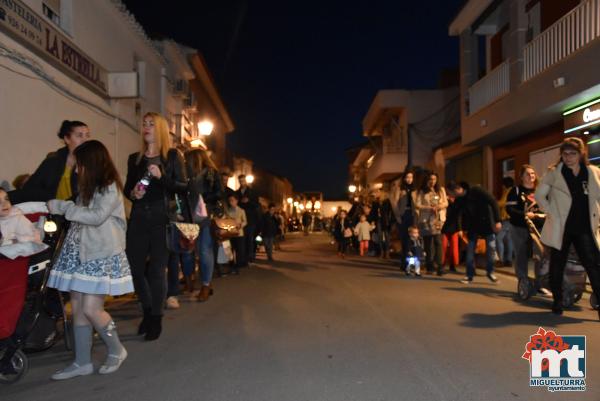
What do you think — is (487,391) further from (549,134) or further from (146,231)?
(549,134)

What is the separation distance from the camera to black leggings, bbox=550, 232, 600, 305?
5.95m

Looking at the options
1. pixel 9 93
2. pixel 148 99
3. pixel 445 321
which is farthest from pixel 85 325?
pixel 148 99

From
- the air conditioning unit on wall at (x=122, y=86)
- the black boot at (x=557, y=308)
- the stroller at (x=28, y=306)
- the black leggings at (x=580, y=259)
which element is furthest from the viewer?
the air conditioning unit on wall at (x=122, y=86)

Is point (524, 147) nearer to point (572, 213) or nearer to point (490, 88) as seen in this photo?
point (490, 88)

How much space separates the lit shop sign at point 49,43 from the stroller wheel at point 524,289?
25.4 ft

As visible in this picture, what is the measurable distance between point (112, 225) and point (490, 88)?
47.0 feet

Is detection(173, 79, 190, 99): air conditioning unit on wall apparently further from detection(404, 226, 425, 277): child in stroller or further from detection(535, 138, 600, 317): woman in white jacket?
detection(535, 138, 600, 317): woman in white jacket

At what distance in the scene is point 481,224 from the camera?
31.1 ft

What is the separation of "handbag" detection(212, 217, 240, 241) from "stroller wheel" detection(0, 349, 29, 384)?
15.9ft

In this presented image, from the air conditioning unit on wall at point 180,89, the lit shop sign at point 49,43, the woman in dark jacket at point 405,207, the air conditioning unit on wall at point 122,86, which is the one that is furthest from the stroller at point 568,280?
the air conditioning unit on wall at point 180,89

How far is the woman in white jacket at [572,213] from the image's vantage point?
5965 millimetres

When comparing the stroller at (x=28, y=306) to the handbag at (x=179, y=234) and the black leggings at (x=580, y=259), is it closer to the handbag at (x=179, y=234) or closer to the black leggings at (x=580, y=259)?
the handbag at (x=179, y=234)

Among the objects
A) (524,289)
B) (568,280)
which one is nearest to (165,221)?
(568,280)

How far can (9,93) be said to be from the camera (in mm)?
7602
